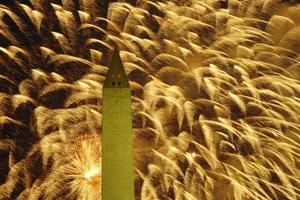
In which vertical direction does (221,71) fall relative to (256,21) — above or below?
below

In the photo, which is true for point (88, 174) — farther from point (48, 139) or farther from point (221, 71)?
point (221, 71)

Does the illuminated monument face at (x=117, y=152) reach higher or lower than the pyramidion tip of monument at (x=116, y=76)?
lower

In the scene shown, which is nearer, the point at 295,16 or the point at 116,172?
the point at 295,16

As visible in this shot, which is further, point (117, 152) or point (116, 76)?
point (117, 152)

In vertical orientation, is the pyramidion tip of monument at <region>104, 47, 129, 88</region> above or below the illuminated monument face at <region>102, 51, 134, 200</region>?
above

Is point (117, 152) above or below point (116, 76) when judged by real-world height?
below

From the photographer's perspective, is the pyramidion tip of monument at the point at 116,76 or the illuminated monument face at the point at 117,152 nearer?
the pyramidion tip of monument at the point at 116,76

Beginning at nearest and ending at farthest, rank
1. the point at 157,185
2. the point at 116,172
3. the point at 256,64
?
the point at 256,64, the point at 157,185, the point at 116,172

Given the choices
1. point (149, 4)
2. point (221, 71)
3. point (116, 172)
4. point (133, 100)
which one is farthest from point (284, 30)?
point (116, 172)

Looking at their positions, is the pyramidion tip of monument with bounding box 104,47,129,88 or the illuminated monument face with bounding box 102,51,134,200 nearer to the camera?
the pyramidion tip of monument with bounding box 104,47,129,88

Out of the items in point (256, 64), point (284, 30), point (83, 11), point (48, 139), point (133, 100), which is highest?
point (83, 11)

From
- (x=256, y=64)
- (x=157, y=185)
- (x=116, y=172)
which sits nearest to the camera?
(x=256, y=64)
